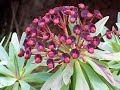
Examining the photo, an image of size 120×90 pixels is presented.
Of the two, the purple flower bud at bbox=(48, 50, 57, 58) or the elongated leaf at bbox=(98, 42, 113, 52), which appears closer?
the purple flower bud at bbox=(48, 50, 57, 58)

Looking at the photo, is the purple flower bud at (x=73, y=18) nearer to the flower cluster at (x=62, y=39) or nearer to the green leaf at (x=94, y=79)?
the flower cluster at (x=62, y=39)

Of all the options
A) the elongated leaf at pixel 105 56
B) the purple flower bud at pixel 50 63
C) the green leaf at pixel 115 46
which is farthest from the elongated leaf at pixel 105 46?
the purple flower bud at pixel 50 63

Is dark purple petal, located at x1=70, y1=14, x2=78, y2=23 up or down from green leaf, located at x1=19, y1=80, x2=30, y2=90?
up

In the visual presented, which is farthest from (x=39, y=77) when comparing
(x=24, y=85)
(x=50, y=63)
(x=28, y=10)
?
(x=28, y=10)

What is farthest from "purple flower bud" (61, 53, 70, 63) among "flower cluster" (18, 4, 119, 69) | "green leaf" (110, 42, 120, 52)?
"green leaf" (110, 42, 120, 52)

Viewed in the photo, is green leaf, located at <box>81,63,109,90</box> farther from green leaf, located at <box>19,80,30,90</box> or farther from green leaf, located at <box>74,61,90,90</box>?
green leaf, located at <box>19,80,30,90</box>

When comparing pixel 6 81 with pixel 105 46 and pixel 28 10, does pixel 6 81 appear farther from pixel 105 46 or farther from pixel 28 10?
pixel 28 10
